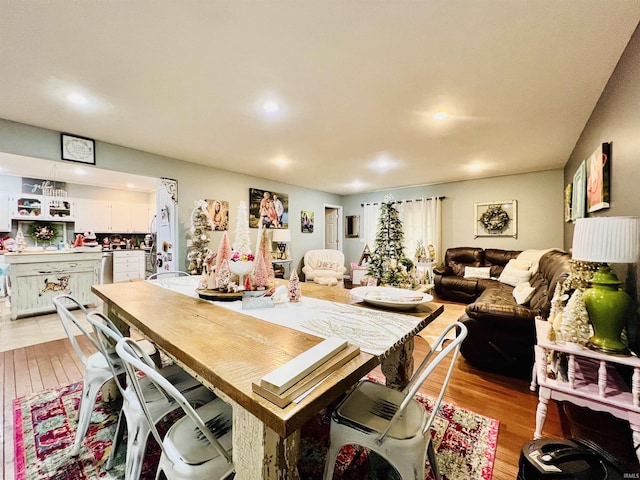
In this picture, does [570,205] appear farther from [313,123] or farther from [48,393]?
[48,393]

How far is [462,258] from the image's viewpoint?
5551 mm

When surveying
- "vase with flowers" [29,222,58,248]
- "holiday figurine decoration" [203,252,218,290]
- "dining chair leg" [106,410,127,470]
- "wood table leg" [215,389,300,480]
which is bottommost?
"dining chair leg" [106,410,127,470]

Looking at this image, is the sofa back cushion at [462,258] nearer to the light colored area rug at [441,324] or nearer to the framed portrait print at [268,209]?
the light colored area rug at [441,324]

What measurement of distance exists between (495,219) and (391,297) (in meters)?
5.16

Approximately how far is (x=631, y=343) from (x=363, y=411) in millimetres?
1776

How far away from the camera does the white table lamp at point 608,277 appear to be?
4.50 ft

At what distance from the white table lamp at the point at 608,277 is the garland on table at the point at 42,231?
28.7ft

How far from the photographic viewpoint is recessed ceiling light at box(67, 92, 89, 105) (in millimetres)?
2367

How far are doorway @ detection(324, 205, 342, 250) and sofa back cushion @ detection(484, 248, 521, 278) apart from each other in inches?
145

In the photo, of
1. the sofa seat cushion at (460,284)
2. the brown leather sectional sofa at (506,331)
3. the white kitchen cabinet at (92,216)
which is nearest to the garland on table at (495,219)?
the sofa seat cushion at (460,284)

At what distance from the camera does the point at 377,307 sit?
58.7 inches

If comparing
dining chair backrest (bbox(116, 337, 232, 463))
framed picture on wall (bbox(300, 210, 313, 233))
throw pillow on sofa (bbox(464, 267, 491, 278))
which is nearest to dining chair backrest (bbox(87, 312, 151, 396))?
dining chair backrest (bbox(116, 337, 232, 463))

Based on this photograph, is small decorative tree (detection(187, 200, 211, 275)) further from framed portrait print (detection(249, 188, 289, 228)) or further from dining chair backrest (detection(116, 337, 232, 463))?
dining chair backrest (detection(116, 337, 232, 463))

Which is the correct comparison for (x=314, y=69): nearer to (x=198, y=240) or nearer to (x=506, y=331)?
(x=506, y=331)
